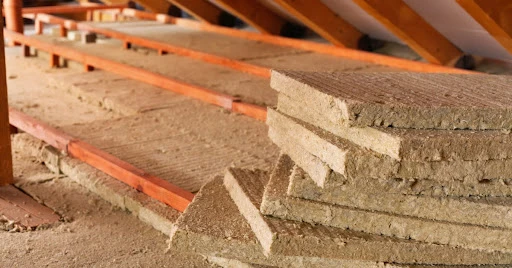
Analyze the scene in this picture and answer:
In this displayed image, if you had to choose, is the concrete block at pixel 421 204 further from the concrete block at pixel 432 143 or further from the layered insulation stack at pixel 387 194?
the concrete block at pixel 432 143

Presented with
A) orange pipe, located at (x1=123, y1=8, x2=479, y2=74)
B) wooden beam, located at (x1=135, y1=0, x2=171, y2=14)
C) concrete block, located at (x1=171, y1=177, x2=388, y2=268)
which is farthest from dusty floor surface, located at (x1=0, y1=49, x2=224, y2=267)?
wooden beam, located at (x1=135, y1=0, x2=171, y2=14)

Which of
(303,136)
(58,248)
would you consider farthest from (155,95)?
(303,136)

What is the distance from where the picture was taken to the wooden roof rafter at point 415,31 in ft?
14.1

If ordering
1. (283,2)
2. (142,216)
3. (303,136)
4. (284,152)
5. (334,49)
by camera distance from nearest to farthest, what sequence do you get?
(303,136), (284,152), (142,216), (283,2), (334,49)

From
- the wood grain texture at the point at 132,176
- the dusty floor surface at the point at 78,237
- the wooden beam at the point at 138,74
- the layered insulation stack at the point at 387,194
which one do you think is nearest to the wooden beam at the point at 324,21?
the wooden beam at the point at 138,74

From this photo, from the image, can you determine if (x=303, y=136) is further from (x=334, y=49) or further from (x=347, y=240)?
(x=334, y=49)

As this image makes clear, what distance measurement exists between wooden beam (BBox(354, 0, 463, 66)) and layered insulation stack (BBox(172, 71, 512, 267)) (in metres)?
2.19

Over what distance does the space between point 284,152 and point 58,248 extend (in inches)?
35.6

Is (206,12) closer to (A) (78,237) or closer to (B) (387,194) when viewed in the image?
(A) (78,237)

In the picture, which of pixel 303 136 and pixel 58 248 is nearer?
pixel 303 136

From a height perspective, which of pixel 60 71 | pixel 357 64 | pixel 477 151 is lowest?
pixel 60 71

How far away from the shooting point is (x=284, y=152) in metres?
2.40

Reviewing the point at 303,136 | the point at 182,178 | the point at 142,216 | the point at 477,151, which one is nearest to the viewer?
the point at 477,151

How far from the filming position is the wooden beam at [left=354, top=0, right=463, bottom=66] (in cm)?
430
